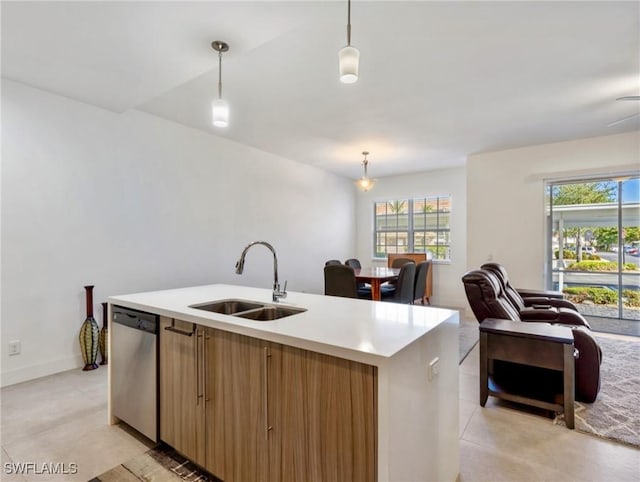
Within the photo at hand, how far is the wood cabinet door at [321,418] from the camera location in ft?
3.66

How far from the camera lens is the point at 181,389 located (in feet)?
5.65

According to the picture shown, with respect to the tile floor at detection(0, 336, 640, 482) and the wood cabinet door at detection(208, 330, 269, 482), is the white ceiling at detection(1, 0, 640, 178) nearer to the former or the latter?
the wood cabinet door at detection(208, 330, 269, 482)

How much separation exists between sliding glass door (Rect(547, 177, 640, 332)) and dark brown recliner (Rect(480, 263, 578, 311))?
139 centimetres

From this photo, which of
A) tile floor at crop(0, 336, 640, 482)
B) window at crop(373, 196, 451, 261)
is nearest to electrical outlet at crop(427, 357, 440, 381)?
tile floor at crop(0, 336, 640, 482)

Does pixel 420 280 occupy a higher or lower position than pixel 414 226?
lower

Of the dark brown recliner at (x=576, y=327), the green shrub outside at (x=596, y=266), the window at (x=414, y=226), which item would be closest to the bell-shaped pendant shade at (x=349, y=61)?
the dark brown recliner at (x=576, y=327)

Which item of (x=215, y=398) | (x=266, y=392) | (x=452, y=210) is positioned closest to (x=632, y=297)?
(x=452, y=210)

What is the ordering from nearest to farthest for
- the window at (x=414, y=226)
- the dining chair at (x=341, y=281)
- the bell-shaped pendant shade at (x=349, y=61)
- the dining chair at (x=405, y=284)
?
the bell-shaped pendant shade at (x=349, y=61) → the dining chair at (x=341, y=281) → the dining chair at (x=405, y=284) → the window at (x=414, y=226)

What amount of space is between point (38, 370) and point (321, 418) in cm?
317

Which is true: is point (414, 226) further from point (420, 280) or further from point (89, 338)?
point (89, 338)

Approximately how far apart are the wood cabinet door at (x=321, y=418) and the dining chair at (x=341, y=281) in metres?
2.84

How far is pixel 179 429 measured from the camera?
1.75 m

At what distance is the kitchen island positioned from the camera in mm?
1097

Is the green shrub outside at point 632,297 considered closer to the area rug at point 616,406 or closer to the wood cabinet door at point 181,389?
the area rug at point 616,406
